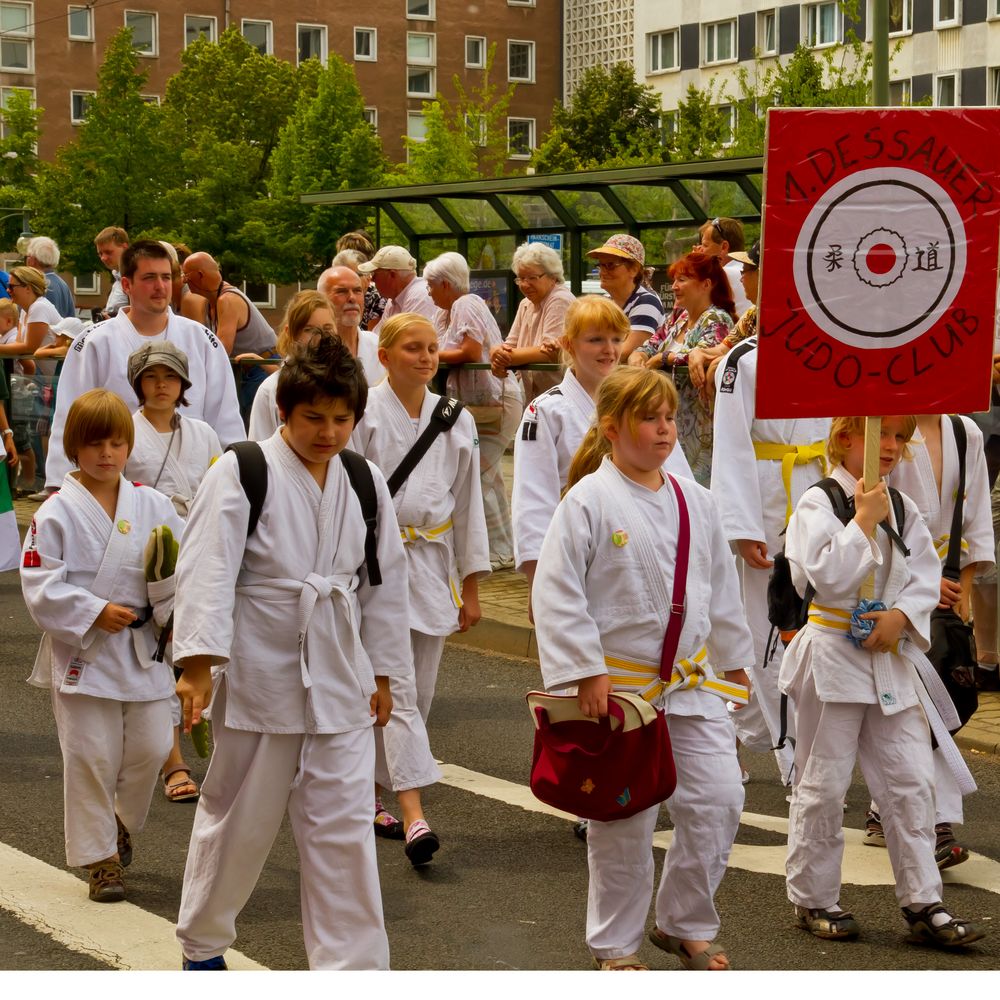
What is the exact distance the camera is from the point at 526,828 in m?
6.75

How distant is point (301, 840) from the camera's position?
4.77m

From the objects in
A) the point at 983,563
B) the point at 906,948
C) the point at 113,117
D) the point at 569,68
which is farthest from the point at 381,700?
the point at 569,68

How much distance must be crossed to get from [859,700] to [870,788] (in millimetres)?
254

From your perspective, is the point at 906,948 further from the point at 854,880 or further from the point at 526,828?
the point at 526,828

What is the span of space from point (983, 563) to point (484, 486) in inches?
248

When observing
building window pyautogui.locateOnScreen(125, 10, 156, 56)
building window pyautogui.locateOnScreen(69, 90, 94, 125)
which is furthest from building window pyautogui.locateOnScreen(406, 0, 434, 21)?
building window pyautogui.locateOnScreen(69, 90, 94, 125)

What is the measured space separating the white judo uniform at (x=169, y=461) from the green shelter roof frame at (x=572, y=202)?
7.49 m

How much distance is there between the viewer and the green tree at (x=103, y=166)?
55656 mm

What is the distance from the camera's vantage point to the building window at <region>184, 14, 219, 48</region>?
7700 centimetres

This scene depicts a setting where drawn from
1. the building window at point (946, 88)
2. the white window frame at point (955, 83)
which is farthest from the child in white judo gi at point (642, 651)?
the building window at point (946, 88)

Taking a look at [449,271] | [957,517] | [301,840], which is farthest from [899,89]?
[301,840]

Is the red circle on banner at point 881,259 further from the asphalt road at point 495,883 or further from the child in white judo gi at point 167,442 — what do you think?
the child in white judo gi at point 167,442

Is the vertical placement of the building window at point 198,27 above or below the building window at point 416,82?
above

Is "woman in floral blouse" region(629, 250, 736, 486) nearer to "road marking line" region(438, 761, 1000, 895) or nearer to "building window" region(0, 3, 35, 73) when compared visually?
"road marking line" region(438, 761, 1000, 895)
